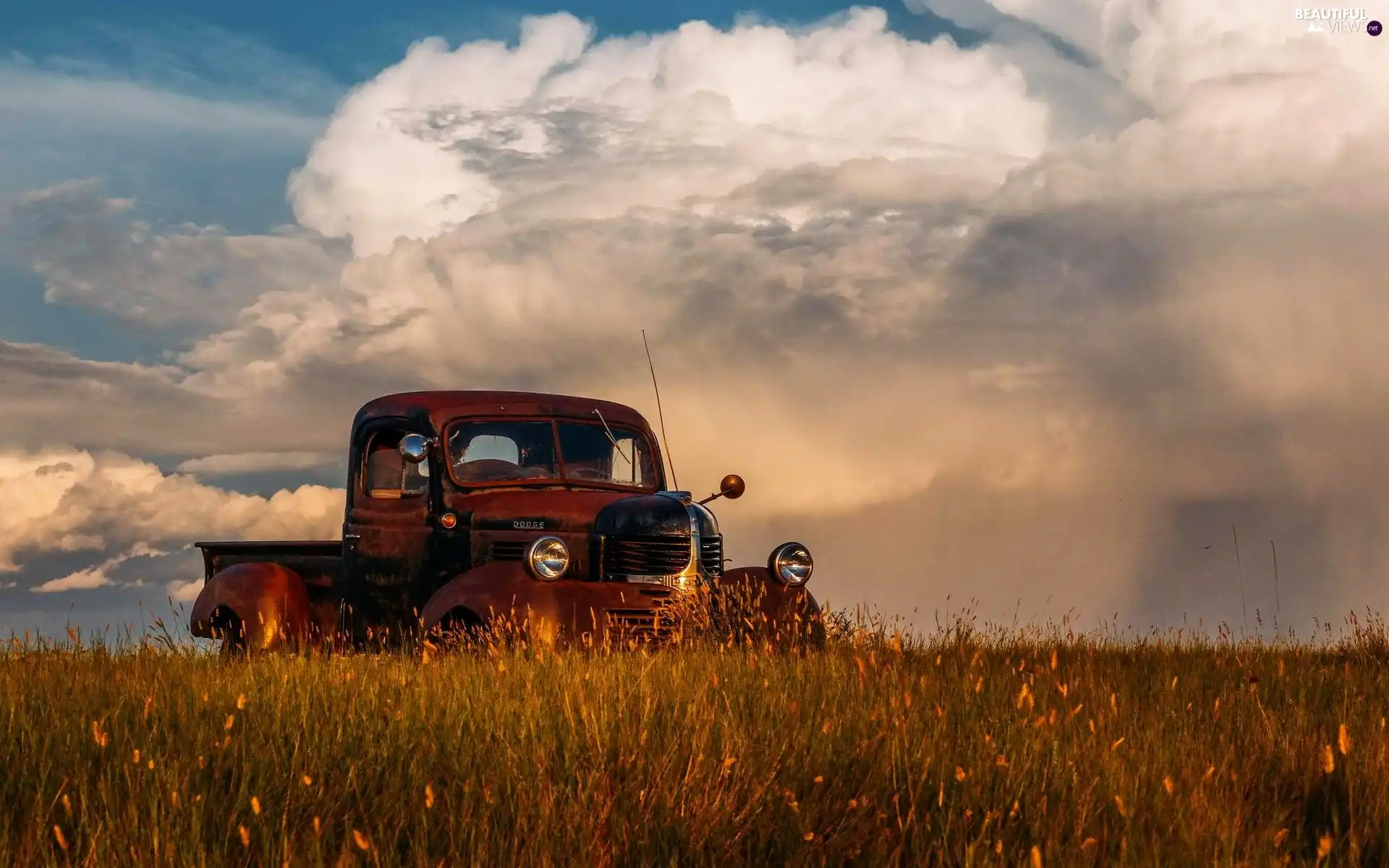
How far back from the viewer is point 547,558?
9750 mm

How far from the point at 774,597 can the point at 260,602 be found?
181 inches

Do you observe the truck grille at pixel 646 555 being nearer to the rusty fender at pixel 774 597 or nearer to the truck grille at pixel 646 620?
the truck grille at pixel 646 620

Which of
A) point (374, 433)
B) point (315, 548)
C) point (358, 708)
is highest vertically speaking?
point (374, 433)

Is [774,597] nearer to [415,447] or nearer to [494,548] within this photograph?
[494,548]

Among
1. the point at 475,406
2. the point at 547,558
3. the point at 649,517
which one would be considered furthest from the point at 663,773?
the point at 475,406

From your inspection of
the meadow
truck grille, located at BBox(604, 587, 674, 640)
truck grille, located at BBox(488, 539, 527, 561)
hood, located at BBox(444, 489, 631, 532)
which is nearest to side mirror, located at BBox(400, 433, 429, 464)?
hood, located at BBox(444, 489, 631, 532)

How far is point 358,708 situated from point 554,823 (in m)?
1.99

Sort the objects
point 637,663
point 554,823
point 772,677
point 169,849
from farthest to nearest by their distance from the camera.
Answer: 1. point 637,663
2. point 772,677
3. point 554,823
4. point 169,849

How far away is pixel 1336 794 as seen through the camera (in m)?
5.15

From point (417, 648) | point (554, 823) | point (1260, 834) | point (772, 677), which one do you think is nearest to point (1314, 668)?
point (772, 677)

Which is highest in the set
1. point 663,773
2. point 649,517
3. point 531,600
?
point 649,517

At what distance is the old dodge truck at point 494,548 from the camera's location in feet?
32.3

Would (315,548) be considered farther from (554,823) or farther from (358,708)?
(554,823)

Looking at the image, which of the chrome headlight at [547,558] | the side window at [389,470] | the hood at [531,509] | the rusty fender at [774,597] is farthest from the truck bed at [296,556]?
the rusty fender at [774,597]
